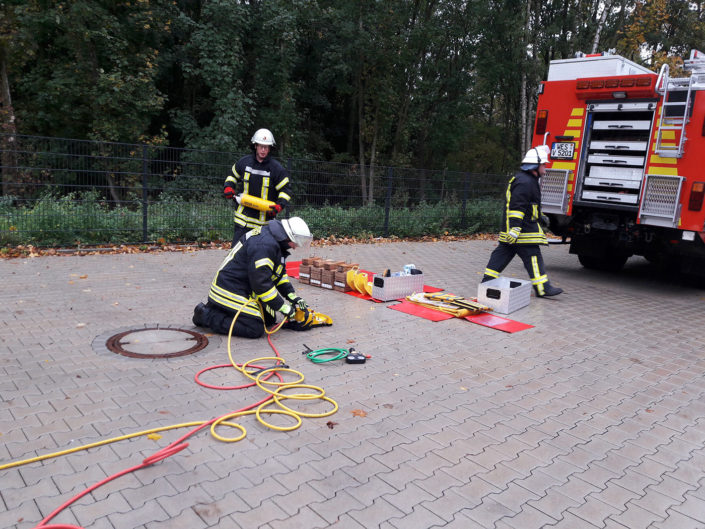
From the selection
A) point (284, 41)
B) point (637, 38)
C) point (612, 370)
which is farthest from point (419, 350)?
point (637, 38)

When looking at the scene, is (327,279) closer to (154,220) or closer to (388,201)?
(154,220)

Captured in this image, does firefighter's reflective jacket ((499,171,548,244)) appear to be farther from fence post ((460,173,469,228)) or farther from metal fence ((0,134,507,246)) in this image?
fence post ((460,173,469,228))

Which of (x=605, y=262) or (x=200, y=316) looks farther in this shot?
(x=605, y=262)

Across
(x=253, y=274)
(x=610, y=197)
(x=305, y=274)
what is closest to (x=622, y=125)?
(x=610, y=197)

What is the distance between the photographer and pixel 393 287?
7262 millimetres

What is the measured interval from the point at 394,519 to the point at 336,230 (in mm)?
10596

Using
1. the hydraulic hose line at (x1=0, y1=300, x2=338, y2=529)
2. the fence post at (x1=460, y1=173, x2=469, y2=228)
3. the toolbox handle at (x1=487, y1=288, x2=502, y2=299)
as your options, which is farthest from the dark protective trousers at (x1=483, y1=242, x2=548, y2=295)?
the fence post at (x1=460, y1=173, x2=469, y2=228)

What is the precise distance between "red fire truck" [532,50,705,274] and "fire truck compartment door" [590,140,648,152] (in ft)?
0.05

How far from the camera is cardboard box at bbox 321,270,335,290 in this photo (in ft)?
25.5

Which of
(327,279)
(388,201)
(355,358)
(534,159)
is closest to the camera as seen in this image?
(355,358)

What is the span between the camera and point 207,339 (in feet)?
17.1

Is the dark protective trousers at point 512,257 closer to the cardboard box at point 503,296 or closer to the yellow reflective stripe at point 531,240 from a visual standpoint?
the yellow reflective stripe at point 531,240

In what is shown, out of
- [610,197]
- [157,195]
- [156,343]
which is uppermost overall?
[610,197]

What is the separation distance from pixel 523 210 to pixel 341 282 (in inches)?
109
